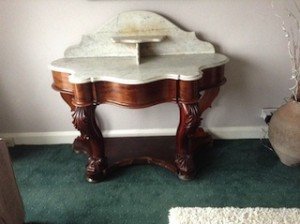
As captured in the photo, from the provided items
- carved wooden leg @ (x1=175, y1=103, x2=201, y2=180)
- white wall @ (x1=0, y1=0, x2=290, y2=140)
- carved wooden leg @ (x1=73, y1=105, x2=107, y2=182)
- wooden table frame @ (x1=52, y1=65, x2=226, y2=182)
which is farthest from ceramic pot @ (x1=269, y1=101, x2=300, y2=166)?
carved wooden leg @ (x1=73, y1=105, x2=107, y2=182)

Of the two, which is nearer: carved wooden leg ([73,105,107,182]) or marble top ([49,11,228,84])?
carved wooden leg ([73,105,107,182])

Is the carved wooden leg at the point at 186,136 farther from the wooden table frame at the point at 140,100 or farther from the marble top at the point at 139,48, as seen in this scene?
the marble top at the point at 139,48

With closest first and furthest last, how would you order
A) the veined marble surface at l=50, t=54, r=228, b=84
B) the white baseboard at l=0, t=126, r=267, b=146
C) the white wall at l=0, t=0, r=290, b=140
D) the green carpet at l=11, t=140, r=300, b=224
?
1. the veined marble surface at l=50, t=54, r=228, b=84
2. the green carpet at l=11, t=140, r=300, b=224
3. the white wall at l=0, t=0, r=290, b=140
4. the white baseboard at l=0, t=126, r=267, b=146

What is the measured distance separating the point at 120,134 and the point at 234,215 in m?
1.01

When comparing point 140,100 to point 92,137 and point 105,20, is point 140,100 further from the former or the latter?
point 105,20

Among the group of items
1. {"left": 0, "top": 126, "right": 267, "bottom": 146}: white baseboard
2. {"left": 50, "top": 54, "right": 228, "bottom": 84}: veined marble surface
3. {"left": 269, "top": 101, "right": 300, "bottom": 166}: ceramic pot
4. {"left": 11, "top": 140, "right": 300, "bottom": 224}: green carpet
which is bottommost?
{"left": 11, "top": 140, "right": 300, "bottom": 224}: green carpet

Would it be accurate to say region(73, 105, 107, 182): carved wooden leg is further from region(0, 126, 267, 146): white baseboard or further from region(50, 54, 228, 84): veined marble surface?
region(0, 126, 267, 146): white baseboard

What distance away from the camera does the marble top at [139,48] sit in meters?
1.58

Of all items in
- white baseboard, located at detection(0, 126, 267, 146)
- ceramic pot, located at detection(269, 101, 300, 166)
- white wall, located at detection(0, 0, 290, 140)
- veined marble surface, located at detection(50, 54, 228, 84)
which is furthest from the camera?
white baseboard, located at detection(0, 126, 267, 146)

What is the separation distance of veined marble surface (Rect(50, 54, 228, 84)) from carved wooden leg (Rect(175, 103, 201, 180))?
6.9 inches

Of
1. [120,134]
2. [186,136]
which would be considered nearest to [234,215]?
[186,136]

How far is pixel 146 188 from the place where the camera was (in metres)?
1.64

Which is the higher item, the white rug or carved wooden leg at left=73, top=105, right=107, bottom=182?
carved wooden leg at left=73, top=105, right=107, bottom=182

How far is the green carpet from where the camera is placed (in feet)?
4.88
